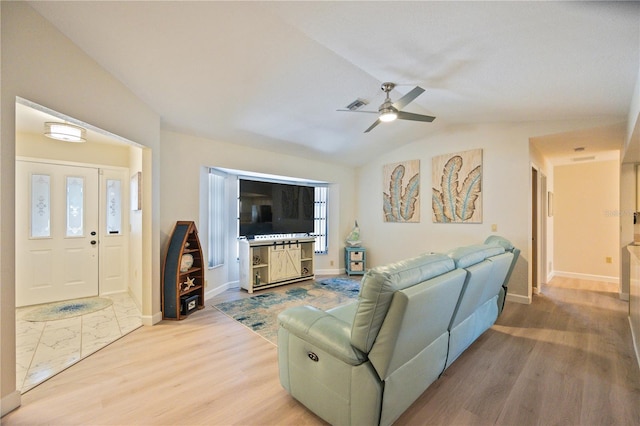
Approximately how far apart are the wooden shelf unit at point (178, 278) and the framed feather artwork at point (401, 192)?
375 centimetres

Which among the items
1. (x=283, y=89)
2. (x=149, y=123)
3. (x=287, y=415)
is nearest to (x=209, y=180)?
(x=149, y=123)

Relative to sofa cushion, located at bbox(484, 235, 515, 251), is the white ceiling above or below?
above

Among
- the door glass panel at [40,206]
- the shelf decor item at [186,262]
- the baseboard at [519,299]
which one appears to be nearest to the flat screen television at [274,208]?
the shelf decor item at [186,262]

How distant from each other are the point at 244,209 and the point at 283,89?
231cm

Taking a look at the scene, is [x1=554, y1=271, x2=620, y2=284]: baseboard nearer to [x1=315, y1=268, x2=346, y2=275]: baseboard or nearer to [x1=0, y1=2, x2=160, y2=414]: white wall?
[x1=315, y1=268, x2=346, y2=275]: baseboard

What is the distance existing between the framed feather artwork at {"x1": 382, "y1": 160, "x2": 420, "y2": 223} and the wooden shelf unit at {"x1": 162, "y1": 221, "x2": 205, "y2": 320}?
3753 millimetres

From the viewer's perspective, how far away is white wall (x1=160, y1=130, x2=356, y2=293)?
3.65m

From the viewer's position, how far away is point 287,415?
1.72 m

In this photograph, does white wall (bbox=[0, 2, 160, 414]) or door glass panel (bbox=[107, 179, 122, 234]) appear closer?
white wall (bbox=[0, 2, 160, 414])

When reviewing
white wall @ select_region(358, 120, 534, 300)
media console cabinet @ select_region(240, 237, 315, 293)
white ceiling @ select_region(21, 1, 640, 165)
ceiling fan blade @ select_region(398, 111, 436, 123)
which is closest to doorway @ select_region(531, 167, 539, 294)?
white wall @ select_region(358, 120, 534, 300)

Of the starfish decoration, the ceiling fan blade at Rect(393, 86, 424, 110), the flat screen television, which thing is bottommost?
the starfish decoration

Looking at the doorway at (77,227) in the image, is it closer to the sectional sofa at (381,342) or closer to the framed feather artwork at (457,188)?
the sectional sofa at (381,342)

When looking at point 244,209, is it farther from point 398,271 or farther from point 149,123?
point 398,271

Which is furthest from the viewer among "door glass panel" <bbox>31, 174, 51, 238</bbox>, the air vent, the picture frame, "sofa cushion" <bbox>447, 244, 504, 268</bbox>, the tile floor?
"door glass panel" <bbox>31, 174, 51, 238</bbox>
